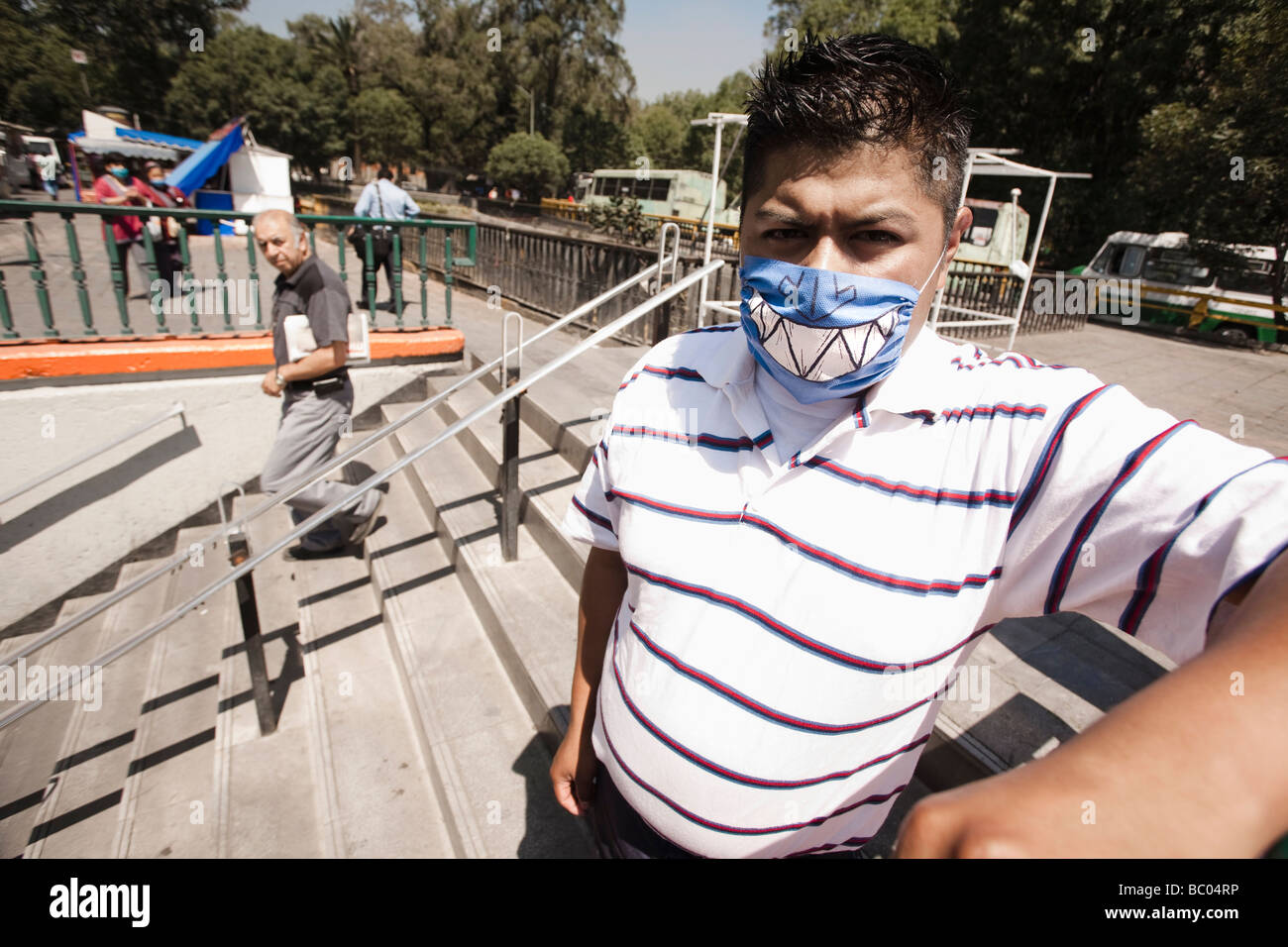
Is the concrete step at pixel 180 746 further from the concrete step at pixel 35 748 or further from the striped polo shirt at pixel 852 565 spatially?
the striped polo shirt at pixel 852 565

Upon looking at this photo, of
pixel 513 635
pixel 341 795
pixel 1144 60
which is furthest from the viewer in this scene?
pixel 1144 60

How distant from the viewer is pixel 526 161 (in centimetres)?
3681

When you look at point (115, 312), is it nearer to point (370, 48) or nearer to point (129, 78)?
point (129, 78)

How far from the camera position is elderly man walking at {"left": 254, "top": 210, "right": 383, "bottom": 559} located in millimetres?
3605

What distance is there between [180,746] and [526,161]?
3922 centimetres

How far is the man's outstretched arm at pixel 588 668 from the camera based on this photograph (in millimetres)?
1341

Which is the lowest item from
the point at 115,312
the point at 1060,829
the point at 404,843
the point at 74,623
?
the point at 404,843

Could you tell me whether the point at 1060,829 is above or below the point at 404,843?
above

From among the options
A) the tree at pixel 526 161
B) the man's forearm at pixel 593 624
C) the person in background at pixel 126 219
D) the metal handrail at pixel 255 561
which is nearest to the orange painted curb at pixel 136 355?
the metal handrail at pixel 255 561

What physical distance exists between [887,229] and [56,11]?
49523 mm

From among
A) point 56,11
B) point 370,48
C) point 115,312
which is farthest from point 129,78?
point 115,312

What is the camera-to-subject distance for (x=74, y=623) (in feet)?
8.14

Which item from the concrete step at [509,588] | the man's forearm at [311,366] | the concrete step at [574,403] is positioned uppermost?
the man's forearm at [311,366]

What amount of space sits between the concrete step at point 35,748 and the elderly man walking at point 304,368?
3.93ft
